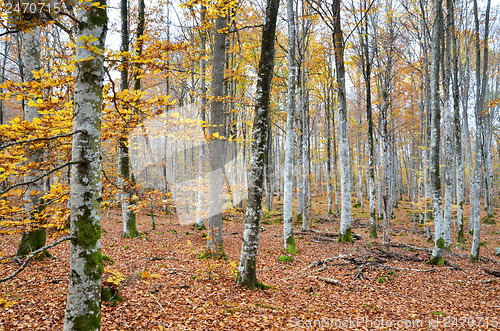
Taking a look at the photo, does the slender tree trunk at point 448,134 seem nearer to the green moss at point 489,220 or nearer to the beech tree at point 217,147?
the beech tree at point 217,147

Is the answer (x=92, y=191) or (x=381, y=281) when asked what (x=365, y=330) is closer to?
(x=381, y=281)

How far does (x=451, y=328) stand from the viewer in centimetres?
507

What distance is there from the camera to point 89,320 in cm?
246

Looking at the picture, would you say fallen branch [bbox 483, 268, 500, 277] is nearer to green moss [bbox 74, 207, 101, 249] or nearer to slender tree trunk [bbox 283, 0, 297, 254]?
slender tree trunk [bbox 283, 0, 297, 254]

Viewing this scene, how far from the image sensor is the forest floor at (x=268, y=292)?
14.6 ft

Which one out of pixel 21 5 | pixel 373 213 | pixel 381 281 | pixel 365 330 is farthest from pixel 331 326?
pixel 373 213

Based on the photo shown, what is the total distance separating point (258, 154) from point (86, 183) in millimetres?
3608

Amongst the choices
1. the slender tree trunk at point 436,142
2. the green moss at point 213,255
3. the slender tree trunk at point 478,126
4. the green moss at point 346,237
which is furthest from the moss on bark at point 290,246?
the slender tree trunk at point 478,126

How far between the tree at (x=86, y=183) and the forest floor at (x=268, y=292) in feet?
2.52

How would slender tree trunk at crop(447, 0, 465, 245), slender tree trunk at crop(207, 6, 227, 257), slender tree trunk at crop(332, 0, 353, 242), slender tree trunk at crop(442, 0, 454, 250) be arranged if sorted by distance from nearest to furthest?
slender tree trunk at crop(207, 6, 227, 257)
slender tree trunk at crop(442, 0, 454, 250)
slender tree trunk at crop(447, 0, 465, 245)
slender tree trunk at crop(332, 0, 353, 242)

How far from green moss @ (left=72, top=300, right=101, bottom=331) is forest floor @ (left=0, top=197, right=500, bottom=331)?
2.98ft

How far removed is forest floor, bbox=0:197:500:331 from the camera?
175 inches

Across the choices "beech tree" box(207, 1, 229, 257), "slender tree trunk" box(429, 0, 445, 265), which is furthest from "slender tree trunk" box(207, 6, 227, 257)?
"slender tree trunk" box(429, 0, 445, 265)

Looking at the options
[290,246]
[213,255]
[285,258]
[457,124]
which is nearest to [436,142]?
[457,124]
